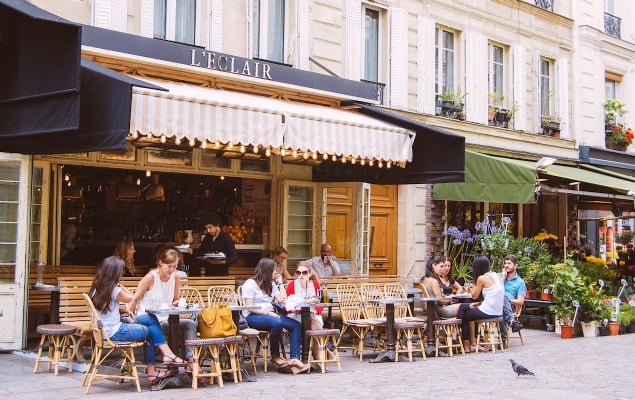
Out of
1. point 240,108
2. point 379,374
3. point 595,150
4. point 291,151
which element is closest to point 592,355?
point 379,374

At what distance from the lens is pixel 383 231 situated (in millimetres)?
16344

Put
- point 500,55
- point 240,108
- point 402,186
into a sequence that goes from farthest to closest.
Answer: point 500,55, point 402,186, point 240,108

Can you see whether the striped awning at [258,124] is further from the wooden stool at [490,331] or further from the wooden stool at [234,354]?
the wooden stool at [490,331]

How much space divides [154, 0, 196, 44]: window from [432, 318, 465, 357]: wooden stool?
5.52m

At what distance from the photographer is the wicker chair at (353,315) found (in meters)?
11.2

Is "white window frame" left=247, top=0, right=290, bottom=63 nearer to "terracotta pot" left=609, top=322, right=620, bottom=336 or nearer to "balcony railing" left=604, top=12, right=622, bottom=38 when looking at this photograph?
"terracotta pot" left=609, top=322, right=620, bottom=336

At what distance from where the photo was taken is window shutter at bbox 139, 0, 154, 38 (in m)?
12.3

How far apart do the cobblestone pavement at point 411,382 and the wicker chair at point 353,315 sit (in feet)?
0.76

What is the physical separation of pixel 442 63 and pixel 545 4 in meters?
4.27

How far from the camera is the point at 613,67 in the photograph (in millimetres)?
22750

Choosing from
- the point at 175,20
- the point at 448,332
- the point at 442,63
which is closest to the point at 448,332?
the point at 448,332

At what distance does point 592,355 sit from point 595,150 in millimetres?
10454

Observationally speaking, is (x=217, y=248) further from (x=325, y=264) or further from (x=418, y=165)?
(x=418, y=165)

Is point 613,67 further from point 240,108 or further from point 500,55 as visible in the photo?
point 240,108
